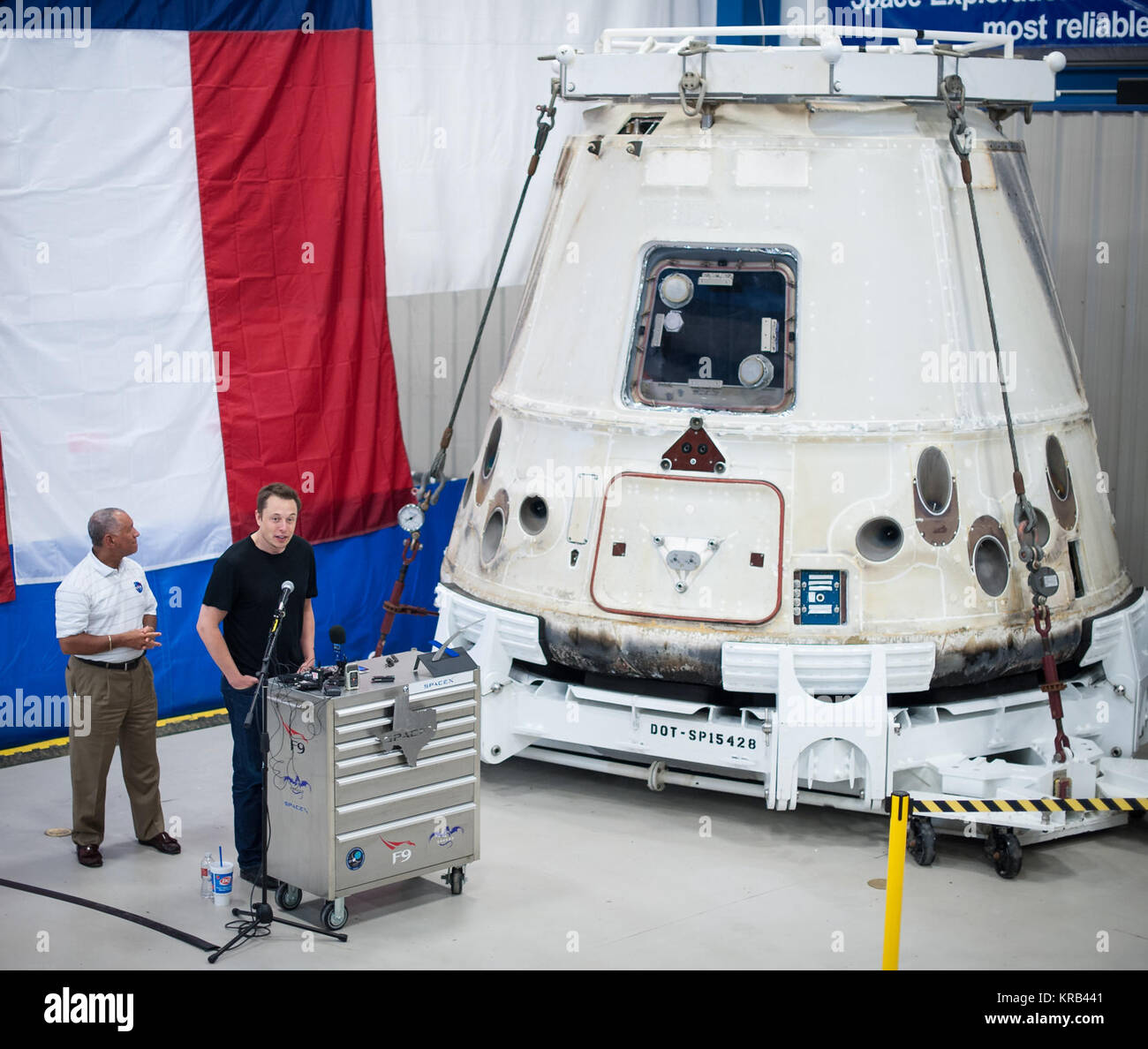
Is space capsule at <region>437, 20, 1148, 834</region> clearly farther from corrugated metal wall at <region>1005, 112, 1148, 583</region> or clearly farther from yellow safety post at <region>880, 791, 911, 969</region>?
corrugated metal wall at <region>1005, 112, 1148, 583</region>

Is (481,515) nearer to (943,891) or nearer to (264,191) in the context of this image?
(264,191)

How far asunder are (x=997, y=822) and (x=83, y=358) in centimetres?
521

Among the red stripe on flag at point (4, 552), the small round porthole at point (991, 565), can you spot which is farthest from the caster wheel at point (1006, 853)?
the red stripe on flag at point (4, 552)

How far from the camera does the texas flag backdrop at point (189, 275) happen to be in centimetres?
833

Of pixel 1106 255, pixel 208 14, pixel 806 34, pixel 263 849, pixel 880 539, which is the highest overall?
pixel 208 14

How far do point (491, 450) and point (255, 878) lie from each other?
2.76 m

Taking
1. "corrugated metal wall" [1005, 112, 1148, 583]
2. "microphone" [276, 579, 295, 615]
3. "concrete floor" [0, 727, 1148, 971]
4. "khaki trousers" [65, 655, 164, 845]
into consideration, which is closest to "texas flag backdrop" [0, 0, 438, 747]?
"concrete floor" [0, 727, 1148, 971]

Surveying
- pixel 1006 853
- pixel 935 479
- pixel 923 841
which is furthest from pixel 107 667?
pixel 1006 853

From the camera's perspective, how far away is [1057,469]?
7988 mm

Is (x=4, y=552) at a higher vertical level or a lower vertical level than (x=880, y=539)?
lower

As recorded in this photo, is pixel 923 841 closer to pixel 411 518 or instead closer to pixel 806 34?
pixel 411 518

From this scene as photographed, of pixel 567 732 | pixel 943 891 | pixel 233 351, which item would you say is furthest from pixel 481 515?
pixel 943 891

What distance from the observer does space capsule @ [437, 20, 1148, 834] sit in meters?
7.45

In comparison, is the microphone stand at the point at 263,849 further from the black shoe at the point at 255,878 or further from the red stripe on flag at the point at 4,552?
the red stripe on flag at the point at 4,552
